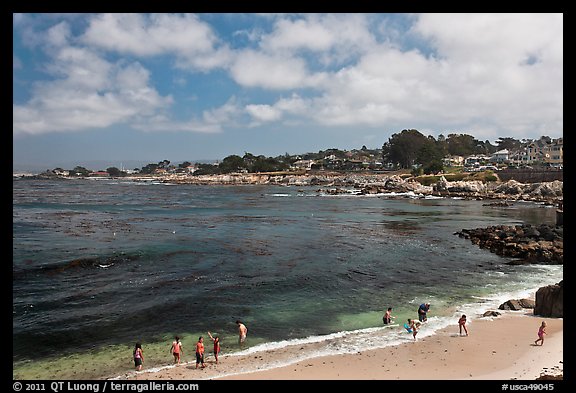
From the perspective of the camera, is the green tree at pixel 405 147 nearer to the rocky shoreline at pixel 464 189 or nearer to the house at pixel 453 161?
the house at pixel 453 161

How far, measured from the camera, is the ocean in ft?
49.1

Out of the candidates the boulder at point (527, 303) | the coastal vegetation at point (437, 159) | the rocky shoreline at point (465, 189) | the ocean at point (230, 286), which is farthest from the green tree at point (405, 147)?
the boulder at point (527, 303)

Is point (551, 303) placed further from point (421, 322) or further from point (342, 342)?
point (342, 342)

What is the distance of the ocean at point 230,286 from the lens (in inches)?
590

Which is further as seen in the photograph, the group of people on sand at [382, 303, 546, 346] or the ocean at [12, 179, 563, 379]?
the ocean at [12, 179, 563, 379]

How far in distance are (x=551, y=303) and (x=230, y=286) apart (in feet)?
49.8

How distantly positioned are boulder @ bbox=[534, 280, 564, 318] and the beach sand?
5.89 ft

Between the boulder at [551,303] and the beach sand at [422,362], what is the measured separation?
1.80 metres

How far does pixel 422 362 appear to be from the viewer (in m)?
12.8

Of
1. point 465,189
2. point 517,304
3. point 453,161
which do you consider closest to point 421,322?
point 517,304

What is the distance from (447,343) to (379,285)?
26.9 feet

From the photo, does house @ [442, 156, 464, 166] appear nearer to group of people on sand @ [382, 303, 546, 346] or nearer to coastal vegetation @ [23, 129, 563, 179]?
coastal vegetation @ [23, 129, 563, 179]

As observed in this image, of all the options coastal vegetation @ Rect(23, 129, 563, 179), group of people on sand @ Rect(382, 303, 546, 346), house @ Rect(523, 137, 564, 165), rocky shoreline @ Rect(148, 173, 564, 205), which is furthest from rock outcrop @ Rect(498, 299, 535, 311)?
house @ Rect(523, 137, 564, 165)

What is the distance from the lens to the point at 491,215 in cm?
5238
